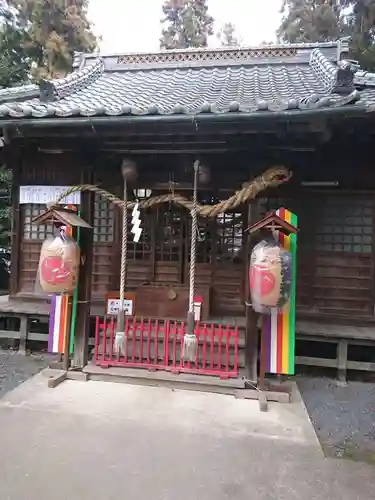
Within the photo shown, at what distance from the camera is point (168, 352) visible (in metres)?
5.46

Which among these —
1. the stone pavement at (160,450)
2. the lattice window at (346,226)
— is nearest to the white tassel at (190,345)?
the stone pavement at (160,450)

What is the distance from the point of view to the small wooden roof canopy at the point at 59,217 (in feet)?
15.5

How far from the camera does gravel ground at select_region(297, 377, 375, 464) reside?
12.3ft

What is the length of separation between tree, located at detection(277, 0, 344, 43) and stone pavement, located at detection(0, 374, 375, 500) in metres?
14.3

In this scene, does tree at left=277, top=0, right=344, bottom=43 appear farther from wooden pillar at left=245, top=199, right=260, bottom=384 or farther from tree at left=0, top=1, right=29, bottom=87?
wooden pillar at left=245, top=199, right=260, bottom=384

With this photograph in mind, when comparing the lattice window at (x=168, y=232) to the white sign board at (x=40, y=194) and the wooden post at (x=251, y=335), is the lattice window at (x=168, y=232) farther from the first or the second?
the wooden post at (x=251, y=335)

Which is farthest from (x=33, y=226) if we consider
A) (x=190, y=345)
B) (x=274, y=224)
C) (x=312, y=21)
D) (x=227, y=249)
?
(x=312, y=21)

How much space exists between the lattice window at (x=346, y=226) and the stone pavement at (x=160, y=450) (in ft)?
9.60

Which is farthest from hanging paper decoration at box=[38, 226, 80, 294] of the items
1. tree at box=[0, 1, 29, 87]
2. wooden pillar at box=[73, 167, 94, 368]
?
tree at box=[0, 1, 29, 87]

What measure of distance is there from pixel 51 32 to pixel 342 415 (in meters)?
15.0

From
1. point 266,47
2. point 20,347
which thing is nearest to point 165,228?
point 20,347

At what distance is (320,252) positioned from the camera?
6594 mm

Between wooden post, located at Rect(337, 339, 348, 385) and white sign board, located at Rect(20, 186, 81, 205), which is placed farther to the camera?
white sign board, located at Rect(20, 186, 81, 205)

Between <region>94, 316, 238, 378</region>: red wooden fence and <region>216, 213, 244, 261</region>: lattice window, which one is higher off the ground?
<region>216, 213, 244, 261</region>: lattice window
